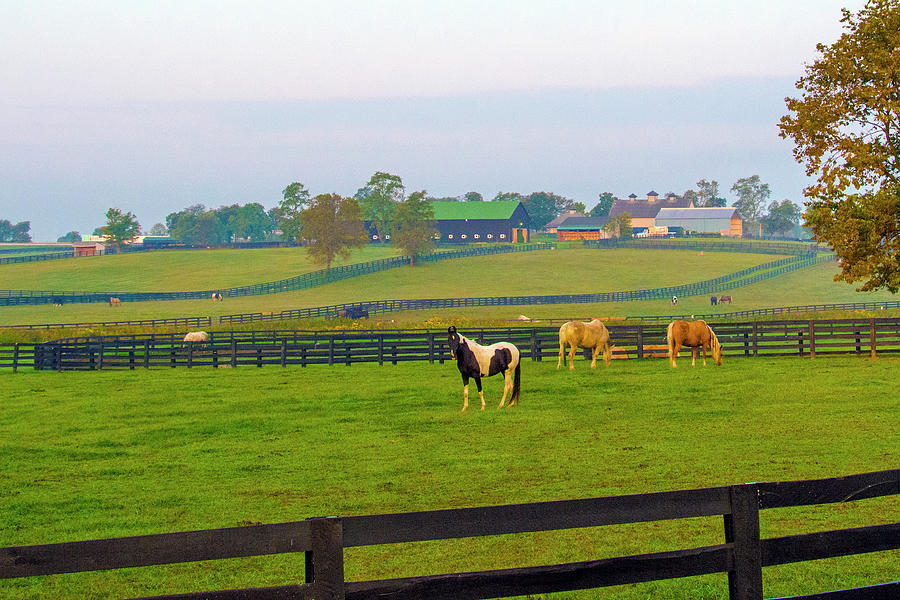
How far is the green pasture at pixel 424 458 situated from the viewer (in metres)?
9.02

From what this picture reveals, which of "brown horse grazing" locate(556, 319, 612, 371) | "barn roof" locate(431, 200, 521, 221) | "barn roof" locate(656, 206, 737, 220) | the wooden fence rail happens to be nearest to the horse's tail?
"brown horse grazing" locate(556, 319, 612, 371)

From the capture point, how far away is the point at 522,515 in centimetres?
448

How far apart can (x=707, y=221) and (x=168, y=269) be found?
334 ft

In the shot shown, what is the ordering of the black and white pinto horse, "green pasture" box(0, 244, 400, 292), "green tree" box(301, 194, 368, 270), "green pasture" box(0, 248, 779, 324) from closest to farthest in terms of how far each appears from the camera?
the black and white pinto horse < "green pasture" box(0, 248, 779, 324) < "green pasture" box(0, 244, 400, 292) < "green tree" box(301, 194, 368, 270)

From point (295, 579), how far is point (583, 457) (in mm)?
6742

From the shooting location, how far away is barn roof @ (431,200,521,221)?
145m

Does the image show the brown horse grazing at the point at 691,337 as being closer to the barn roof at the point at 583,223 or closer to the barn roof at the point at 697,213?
the barn roof at the point at 583,223

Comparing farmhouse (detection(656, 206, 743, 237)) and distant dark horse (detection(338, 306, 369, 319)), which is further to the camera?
farmhouse (detection(656, 206, 743, 237))

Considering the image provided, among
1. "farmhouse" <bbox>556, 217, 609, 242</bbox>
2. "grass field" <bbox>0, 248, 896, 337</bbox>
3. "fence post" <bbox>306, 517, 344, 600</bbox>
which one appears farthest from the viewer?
"farmhouse" <bbox>556, 217, 609, 242</bbox>

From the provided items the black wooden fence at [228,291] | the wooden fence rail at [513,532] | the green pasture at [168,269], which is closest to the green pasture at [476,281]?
the green pasture at [168,269]

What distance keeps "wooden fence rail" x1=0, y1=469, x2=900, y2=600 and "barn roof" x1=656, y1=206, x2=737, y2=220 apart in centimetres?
17492

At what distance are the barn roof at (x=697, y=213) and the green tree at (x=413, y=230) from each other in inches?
2953

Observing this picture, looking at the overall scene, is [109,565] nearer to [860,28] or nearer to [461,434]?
[461,434]

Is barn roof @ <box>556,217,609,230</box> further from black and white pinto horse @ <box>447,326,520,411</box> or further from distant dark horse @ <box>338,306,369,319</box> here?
A: black and white pinto horse @ <box>447,326,520,411</box>
